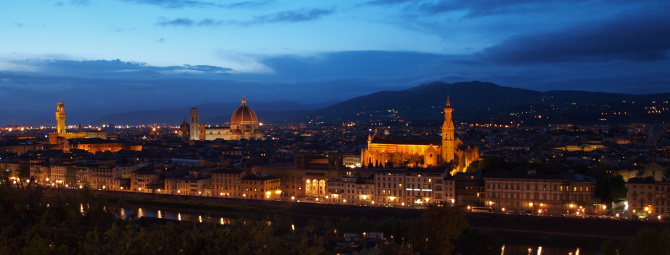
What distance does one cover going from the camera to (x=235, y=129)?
7875 centimetres

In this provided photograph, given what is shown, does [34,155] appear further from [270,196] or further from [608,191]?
[608,191]

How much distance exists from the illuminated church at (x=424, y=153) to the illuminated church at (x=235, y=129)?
40.4 metres

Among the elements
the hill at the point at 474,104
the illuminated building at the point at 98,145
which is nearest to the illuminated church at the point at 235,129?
the illuminated building at the point at 98,145

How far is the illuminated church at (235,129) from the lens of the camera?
256 feet

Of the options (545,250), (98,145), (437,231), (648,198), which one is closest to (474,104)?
(98,145)

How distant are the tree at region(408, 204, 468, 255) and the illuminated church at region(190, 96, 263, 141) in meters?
60.2

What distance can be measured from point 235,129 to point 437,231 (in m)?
62.9

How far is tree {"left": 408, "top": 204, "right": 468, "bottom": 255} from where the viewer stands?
1731 cm

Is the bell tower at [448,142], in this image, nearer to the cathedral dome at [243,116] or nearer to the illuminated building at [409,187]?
the illuminated building at [409,187]

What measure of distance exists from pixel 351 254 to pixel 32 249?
7425 millimetres

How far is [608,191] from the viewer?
27016mm

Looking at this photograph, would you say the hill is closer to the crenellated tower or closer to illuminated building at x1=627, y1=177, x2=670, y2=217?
the crenellated tower

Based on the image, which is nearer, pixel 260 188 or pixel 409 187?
pixel 409 187

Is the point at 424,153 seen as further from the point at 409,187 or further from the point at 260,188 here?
the point at 260,188
